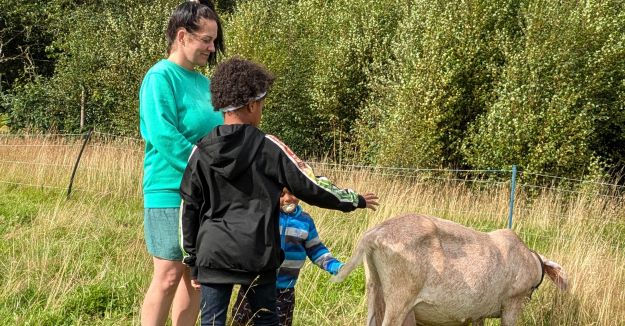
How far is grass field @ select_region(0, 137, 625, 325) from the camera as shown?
4832 millimetres

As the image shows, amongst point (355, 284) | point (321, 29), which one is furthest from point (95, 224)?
point (321, 29)

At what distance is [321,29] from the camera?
24312mm

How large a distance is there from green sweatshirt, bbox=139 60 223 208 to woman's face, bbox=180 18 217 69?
0.27 ft

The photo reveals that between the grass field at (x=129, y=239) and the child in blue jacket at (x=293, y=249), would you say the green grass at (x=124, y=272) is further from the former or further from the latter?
the child in blue jacket at (x=293, y=249)

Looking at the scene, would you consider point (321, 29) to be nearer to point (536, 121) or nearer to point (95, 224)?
point (536, 121)

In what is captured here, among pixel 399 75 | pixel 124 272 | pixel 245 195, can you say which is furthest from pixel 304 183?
pixel 399 75

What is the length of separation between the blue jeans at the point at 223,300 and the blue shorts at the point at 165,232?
49 centimetres

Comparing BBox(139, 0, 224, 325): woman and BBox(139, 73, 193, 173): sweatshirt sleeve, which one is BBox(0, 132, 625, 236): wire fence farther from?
BBox(139, 73, 193, 173): sweatshirt sleeve

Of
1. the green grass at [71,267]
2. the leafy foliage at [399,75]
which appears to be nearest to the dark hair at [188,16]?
the green grass at [71,267]

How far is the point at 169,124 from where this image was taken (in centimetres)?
342

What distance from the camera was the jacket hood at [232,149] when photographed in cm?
290

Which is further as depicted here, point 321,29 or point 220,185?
point 321,29

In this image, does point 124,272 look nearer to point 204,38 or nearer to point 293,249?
point 293,249

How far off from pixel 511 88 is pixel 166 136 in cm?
1436
